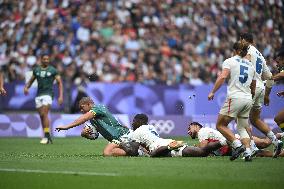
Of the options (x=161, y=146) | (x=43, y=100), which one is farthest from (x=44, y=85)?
(x=161, y=146)

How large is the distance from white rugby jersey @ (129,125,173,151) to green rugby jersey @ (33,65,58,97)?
7.57 m

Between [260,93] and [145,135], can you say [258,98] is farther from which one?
[145,135]

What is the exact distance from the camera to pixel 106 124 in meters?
17.2

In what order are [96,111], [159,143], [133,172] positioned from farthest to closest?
[96,111] < [159,143] < [133,172]

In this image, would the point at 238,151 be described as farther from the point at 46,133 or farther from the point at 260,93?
the point at 46,133

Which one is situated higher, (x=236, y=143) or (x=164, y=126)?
(x=236, y=143)

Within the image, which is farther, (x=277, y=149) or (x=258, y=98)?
(x=258, y=98)

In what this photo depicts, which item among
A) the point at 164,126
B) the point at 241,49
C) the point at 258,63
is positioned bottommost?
the point at 164,126

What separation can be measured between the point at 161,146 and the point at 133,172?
3336 mm

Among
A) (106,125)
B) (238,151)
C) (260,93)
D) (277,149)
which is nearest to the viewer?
(238,151)

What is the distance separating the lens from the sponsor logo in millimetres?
27203

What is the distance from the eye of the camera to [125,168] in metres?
14.0

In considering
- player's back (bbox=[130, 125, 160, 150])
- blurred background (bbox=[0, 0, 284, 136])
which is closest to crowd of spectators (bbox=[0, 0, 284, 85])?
blurred background (bbox=[0, 0, 284, 136])

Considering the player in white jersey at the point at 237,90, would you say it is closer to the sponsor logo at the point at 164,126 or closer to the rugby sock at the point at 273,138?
the rugby sock at the point at 273,138
